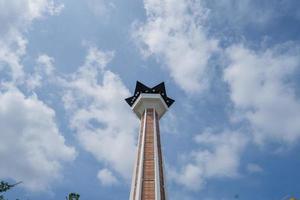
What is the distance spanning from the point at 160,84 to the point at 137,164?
14057 mm

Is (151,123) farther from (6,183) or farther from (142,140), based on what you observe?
(6,183)

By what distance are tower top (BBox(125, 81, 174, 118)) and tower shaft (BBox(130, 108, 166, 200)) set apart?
1938 mm

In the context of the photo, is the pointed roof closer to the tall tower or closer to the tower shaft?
the tall tower

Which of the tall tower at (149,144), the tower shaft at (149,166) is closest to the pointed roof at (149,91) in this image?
the tall tower at (149,144)

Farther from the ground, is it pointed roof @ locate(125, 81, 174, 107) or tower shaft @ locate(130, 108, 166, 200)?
pointed roof @ locate(125, 81, 174, 107)

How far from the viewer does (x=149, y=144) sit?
41.2 metres

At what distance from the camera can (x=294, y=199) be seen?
1883 centimetres

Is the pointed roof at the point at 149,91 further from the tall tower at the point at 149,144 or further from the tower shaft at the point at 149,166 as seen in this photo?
the tower shaft at the point at 149,166

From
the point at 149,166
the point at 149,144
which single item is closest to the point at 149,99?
the point at 149,144

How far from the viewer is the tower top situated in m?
46.8

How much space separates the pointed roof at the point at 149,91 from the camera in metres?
47.9

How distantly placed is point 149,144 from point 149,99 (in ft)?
25.5

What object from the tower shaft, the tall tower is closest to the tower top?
the tall tower

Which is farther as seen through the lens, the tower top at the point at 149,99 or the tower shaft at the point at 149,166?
the tower top at the point at 149,99
